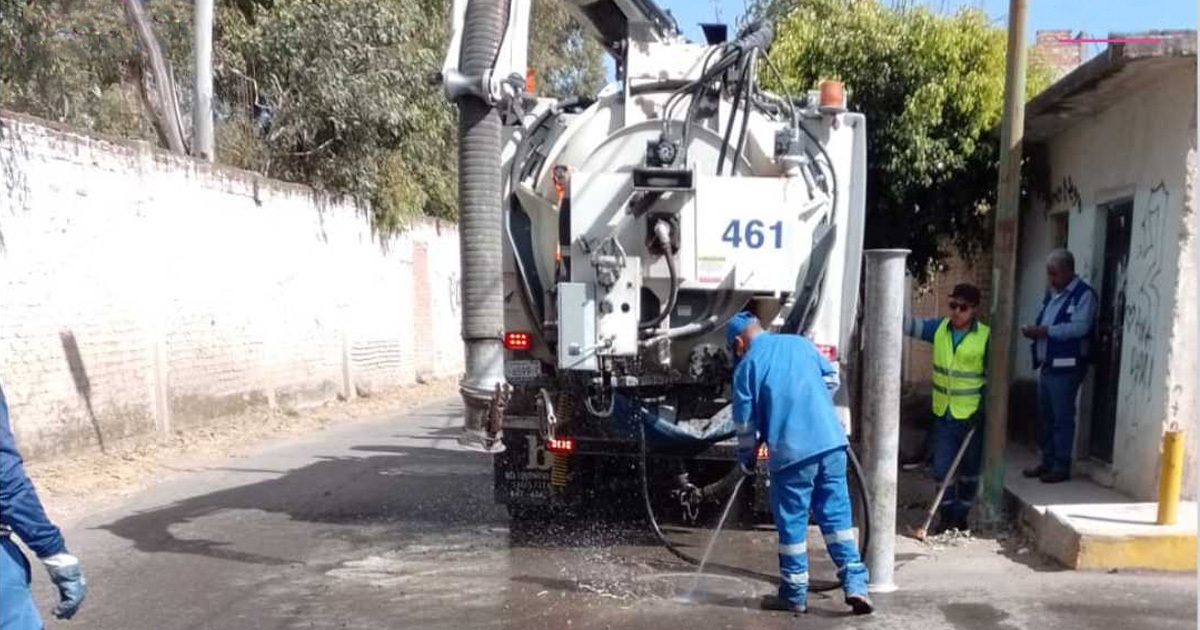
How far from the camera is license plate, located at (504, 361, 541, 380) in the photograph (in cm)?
683

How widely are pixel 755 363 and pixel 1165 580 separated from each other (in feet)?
8.27

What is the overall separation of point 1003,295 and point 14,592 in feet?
18.6

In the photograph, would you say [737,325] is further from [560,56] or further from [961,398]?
[560,56]

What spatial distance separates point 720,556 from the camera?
6578mm

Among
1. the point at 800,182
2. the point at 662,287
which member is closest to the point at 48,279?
the point at 662,287

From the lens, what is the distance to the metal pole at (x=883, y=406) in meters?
5.79

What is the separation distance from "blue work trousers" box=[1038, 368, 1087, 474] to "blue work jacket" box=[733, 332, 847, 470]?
2.54m

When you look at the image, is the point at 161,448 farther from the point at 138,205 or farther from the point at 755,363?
the point at 755,363

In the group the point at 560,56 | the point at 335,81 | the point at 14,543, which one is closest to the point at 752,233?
the point at 14,543

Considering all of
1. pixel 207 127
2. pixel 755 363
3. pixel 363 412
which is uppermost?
pixel 207 127

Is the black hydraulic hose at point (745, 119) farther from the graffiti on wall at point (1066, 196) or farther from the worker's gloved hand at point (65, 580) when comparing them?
the worker's gloved hand at point (65, 580)

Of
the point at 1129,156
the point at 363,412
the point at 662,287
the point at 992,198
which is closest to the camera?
the point at 662,287

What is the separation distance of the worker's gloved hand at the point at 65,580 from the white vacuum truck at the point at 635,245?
2.43 metres

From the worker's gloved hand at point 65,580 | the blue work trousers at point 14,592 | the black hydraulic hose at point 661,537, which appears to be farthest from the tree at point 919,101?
the blue work trousers at point 14,592
